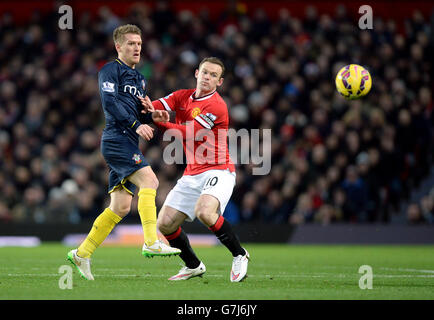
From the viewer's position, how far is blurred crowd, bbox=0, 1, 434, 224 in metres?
16.5

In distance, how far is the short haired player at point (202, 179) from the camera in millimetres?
8134

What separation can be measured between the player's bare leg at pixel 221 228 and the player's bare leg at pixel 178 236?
33 cm

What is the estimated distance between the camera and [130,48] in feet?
26.4

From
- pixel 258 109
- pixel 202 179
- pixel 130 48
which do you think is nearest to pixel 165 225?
pixel 202 179

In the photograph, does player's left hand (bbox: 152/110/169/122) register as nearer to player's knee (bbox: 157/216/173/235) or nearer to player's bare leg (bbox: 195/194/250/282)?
player's bare leg (bbox: 195/194/250/282)

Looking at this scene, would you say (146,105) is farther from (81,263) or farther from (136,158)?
(81,263)

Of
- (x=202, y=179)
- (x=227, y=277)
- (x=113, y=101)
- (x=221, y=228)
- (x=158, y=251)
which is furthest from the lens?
(x=227, y=277)

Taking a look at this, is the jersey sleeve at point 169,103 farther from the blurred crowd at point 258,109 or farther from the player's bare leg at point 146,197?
the blurred crowd at point 258,109

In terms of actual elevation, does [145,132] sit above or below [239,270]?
above

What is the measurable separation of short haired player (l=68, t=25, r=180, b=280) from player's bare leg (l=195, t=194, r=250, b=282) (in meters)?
0.53

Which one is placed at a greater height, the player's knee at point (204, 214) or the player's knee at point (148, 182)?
the player's knee at point (148, 182)

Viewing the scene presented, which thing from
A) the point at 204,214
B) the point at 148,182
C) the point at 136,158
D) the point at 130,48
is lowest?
the point at 204,214

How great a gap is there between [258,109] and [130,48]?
958 centimetres

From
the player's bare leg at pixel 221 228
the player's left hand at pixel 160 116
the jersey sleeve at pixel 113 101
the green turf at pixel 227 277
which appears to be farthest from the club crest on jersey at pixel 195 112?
the green turf at pixel 227 277
